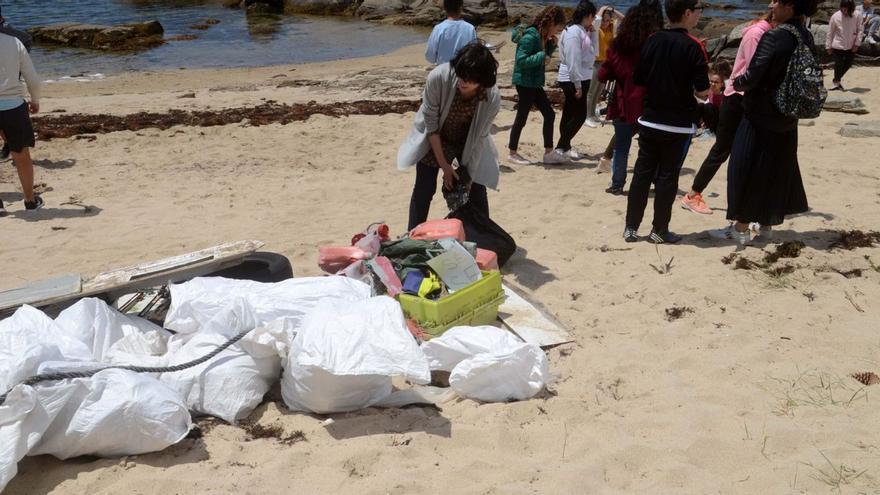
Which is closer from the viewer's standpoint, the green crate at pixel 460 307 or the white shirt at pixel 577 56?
the green crate at pixel 460 307

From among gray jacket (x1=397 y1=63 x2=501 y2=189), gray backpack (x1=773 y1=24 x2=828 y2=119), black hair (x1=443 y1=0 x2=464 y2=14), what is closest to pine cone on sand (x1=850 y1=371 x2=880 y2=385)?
gray backpack (x1=773 y1=24 x2=828 y2=119)

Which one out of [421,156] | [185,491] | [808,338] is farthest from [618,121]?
[185,491]

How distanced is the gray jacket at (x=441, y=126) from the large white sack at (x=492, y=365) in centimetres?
155

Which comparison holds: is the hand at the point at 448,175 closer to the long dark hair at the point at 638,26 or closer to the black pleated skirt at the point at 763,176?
the black pleated skirt at the point at 763,176

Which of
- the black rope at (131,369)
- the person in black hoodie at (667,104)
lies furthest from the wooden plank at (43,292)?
the person in black hoodie at (667,104)

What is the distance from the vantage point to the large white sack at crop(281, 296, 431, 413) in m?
3.08

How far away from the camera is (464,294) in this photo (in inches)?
154

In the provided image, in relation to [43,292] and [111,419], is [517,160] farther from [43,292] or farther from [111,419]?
[111,419]

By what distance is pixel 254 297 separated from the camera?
369 cm

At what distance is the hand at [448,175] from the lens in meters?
4.74

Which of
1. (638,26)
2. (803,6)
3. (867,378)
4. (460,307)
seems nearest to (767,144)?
(803,6)

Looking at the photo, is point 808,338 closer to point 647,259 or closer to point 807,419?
point 807,419

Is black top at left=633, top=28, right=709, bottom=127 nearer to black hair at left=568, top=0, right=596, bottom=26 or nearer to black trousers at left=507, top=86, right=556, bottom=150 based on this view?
black trousers at left=507, top=86, right=556, bottom=150

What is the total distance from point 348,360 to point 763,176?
3457 millimetres
